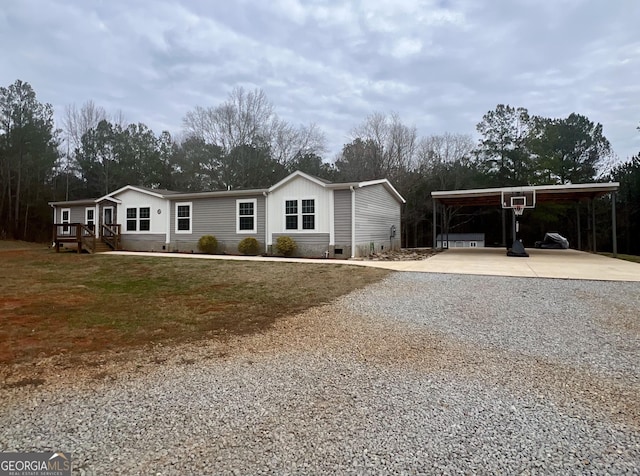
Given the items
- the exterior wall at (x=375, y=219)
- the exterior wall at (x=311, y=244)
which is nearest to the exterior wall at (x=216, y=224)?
the exterior wall at (x=311, y=244)

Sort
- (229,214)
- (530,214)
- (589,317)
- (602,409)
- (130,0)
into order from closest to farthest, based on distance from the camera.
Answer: (602,409), (589,317), (130,0), (229,214), (530,214)

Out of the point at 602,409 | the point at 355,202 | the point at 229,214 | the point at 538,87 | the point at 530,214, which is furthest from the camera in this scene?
the point at 530,214

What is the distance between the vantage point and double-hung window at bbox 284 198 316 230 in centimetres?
1426

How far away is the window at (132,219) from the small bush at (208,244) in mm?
4604

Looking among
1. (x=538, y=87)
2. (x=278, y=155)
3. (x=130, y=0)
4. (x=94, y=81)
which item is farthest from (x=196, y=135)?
(x=538, y=87)

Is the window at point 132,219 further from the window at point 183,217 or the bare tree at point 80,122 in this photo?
the bare tree at point 80,122

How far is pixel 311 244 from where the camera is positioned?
14320mm

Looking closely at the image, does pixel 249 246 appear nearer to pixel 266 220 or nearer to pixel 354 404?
pixel 266 220

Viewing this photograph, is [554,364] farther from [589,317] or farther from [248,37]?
[248,37]

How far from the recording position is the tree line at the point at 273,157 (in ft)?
77.9

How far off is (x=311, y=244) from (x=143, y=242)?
908 cm

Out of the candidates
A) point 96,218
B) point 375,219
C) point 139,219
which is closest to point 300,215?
point 375,219

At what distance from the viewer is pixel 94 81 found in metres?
17.9

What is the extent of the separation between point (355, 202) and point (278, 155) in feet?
55.1
